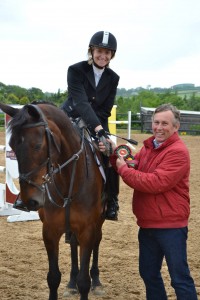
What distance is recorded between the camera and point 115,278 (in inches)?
198

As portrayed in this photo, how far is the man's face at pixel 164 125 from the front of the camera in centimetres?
344

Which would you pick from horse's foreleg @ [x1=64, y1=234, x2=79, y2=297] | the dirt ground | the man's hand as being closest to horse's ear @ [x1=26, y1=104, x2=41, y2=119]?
the man's hand

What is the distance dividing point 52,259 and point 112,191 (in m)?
0.93

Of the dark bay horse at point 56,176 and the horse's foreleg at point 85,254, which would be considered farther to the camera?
the horse's foreleg at point 85,254

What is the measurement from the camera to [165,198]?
3.41 m

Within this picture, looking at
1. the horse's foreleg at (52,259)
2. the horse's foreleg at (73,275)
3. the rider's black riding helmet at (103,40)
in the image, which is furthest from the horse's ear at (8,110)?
the horse's foreleg at (73,275)

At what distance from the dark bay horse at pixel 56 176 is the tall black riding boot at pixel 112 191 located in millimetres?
208

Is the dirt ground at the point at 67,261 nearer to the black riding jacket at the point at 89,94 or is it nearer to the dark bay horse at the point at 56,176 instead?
the dark bay horse at the point at 56,176

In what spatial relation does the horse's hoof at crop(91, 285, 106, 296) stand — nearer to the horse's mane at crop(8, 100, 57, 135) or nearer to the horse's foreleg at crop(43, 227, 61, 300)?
the horse's foreleg at crop(43, 227, 61, 300)

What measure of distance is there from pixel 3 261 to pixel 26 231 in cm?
136

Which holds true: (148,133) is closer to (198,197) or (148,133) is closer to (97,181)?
(198,197)

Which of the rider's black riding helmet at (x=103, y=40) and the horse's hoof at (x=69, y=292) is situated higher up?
the rider's black riding helmet at (x=103, y=40)

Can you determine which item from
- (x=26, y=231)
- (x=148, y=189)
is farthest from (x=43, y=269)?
(x=148, y=189)

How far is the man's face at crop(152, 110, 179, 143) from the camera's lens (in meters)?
3.44
